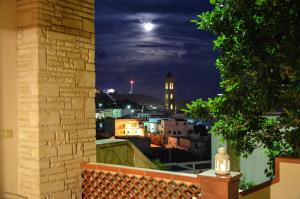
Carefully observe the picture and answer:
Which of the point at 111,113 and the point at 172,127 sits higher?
the point at 111,113

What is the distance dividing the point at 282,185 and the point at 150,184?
244 centimetres

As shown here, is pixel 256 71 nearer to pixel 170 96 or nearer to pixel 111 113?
pixel 111 113

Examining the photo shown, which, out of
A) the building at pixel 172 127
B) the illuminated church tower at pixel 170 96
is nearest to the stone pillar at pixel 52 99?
the building at pixel 172 127

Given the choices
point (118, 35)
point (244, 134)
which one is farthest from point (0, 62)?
point (118, 35)

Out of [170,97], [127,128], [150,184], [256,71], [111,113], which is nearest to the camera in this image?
[150,184]

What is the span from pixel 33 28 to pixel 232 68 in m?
3.50

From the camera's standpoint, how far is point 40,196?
16.4 feet

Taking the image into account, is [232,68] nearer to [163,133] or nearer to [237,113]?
[237,113]

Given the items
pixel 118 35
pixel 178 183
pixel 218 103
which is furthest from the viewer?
pixel 118 35

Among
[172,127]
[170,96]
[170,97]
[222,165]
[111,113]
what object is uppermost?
[170,96]

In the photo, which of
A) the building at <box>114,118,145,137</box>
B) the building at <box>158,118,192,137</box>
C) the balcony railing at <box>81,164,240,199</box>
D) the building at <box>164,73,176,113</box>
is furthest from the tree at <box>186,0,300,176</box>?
the building at <box>164,73,176,113</box>

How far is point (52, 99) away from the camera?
17.0 feet

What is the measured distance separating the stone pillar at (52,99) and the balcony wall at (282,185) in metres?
2.73

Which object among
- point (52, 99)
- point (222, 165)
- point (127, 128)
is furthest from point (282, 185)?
point (127, 128)
